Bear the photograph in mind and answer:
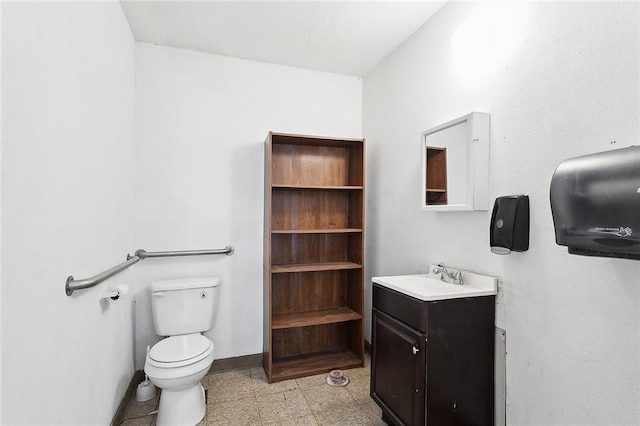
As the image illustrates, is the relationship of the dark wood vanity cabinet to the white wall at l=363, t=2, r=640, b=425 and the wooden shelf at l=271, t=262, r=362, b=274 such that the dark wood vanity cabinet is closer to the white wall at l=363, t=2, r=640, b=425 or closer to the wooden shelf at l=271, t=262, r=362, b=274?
the white wall at l=363, t=2, r=640, b=425

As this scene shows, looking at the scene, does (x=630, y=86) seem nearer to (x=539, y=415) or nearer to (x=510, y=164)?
(x=510, y=164)

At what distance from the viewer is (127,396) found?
6.79ft

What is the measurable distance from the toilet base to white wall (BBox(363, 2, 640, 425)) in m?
1.68

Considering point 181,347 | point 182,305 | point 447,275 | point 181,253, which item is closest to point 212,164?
point 181,253

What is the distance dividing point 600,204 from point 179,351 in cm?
213

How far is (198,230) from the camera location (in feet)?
8.13

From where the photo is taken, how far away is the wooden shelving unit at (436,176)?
1872 mm

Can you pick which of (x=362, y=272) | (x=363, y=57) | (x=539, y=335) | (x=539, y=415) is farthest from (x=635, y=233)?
(x=363, y=57)

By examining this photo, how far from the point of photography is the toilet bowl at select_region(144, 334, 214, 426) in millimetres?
1756

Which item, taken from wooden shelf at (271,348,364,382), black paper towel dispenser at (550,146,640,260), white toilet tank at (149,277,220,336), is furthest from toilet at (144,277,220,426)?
black paper towel dispenser at (550,146,640,260)

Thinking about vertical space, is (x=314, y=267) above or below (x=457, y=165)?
below

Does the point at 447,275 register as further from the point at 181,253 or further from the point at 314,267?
Result: the point at 181,253

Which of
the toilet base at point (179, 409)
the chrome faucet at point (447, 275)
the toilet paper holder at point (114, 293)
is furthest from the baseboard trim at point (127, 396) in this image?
the chrome faucet at point (447, 275)

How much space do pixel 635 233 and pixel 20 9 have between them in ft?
6.18
